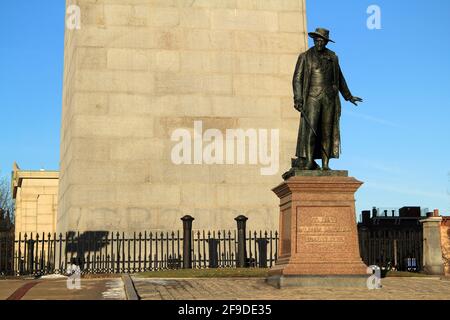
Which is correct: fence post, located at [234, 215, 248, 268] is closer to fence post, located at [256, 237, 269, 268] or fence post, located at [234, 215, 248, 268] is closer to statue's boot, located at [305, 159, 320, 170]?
fence post, located at [256, 237, 269, 268]

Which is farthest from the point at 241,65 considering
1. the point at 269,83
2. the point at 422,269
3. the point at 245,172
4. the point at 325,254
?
the point at 325,254

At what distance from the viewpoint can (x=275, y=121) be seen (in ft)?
90.0

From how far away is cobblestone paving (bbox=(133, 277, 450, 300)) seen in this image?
45.6ft

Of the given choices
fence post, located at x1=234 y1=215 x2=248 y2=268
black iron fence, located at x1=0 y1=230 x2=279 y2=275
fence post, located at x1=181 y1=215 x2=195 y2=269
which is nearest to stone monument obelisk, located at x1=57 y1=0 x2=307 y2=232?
black iron fence, located at x1=0 y1=230 x2=279 y2=275

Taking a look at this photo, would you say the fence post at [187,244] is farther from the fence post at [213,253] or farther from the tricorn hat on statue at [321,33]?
the tricorn hat on statue at [321,33]

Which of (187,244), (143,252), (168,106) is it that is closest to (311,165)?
(187,244)

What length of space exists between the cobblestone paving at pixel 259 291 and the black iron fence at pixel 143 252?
658 centimetres

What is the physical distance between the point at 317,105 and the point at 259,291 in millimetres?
4597

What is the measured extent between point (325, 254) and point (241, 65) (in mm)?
13331

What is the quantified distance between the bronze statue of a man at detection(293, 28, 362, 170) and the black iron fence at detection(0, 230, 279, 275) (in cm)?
781

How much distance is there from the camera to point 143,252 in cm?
2581

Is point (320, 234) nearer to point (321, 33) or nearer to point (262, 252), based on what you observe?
point (321, 33)

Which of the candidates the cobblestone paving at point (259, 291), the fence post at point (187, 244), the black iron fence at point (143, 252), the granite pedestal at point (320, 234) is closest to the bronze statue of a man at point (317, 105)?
the granite pedestal at point (320, 234)
